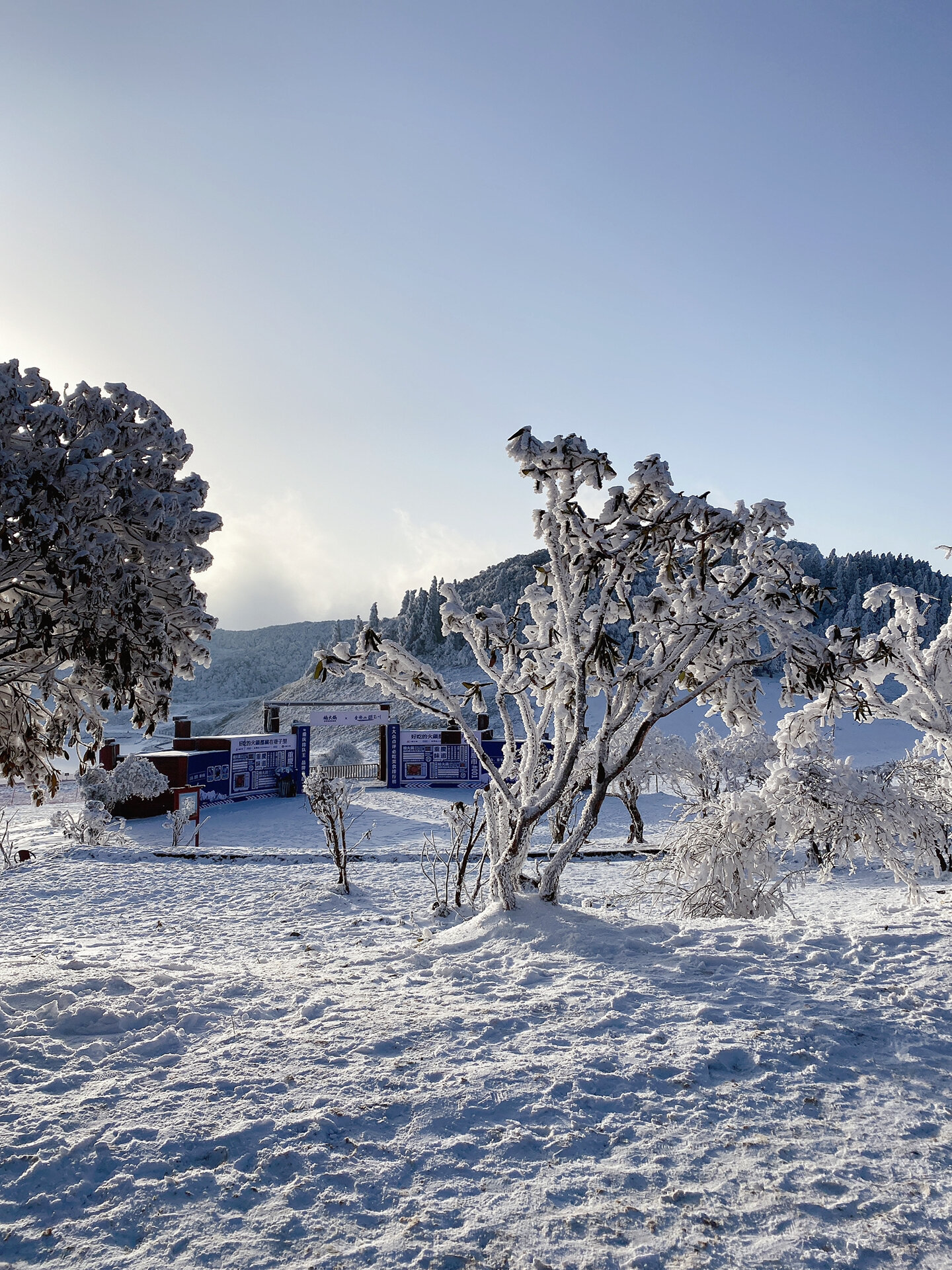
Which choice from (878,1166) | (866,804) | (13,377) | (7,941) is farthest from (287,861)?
(878,1166)

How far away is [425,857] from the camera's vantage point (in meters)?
15.4

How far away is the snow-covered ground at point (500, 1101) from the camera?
2.82 m

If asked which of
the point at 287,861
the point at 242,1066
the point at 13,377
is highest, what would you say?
the point at 13,377

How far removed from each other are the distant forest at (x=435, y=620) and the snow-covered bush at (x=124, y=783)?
25106 millimetres

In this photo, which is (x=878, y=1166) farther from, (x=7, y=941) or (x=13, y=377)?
(x=7, y=941)

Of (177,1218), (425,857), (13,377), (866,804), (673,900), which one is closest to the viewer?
(177,1218)

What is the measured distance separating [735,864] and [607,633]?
12.8 ft

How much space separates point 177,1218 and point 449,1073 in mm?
1585

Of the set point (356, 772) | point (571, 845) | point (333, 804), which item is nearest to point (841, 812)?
point (571, 845)

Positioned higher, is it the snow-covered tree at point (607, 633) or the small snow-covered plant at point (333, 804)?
the snow-covered tree at point (607, 633)

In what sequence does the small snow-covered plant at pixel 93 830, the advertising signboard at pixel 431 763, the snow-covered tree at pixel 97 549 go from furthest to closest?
1. the advertising signboard at pixel 431 763
2. the small snow-covered plant at pixel 93 830
3. the snow-covered tree at pixel 97 549

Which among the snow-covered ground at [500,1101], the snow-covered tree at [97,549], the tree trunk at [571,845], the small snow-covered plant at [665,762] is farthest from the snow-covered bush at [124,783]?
the tree trunk at [571,845]

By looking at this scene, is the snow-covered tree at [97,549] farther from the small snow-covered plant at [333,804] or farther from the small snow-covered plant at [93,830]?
the small snow-covered plant at [93,830]

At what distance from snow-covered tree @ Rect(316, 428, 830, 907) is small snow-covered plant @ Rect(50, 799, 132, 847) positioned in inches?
507
